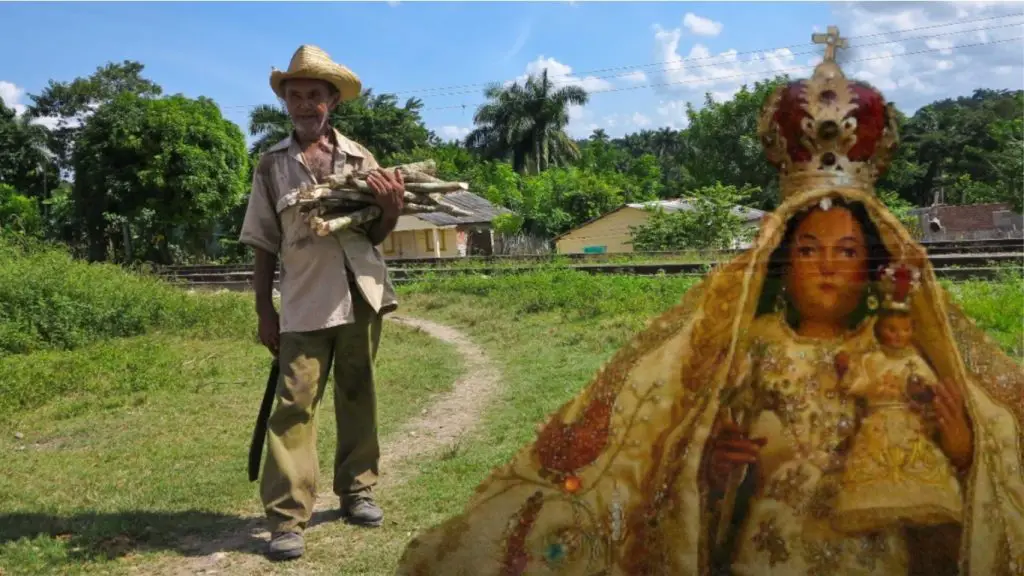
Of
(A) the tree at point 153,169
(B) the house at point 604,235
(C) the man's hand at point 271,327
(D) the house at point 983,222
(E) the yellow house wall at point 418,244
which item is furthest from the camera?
(E) the yellow house wall at point 418,244

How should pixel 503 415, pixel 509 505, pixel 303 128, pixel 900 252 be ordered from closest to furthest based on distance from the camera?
1. pixel 900 252
2. pixel 509 505
3. pixel 303 128
4. pixel 503 415

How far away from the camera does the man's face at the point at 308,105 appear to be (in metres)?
3.99

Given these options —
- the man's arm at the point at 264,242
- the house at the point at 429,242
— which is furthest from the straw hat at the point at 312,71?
the house at the point at 429,242

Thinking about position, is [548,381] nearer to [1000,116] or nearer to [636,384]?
[1000,116]

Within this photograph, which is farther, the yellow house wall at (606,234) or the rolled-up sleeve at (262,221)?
the yellow house wall at (606,234)

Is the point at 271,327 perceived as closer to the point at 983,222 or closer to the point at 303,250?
the point at 303,250

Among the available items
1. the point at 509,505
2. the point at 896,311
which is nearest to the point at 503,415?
the point at 509,505

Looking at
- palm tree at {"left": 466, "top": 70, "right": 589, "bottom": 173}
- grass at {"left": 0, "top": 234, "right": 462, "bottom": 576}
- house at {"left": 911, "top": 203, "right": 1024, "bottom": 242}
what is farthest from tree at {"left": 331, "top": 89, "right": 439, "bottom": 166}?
house at {"left": 911, "top": 203, "right": 1024, "bottom": 242}

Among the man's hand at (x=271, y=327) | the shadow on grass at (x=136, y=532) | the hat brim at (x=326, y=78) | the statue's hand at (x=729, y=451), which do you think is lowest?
the shadow on grass at (x=136, y=532)

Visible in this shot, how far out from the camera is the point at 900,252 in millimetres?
2592

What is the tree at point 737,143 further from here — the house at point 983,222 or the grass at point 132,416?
the house at point 983,222

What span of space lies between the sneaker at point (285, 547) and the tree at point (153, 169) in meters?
25.5

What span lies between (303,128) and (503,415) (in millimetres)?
3053

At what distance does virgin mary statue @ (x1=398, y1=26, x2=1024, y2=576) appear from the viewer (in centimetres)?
261
